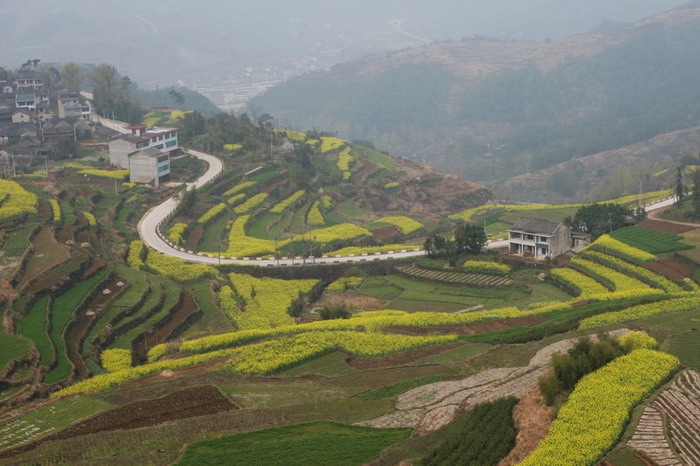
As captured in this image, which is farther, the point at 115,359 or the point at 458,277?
the point at 458,277

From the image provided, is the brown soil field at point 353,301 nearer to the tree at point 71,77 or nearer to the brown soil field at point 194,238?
the brown soil field at point 194,238

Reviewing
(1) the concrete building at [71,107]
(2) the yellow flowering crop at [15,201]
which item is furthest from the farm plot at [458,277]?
(1) the concrete building at [71,107]

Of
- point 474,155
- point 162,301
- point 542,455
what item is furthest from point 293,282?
point 474,155

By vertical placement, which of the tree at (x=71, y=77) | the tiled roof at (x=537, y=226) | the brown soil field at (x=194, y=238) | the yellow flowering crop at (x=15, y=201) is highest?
the tree at (x=71, y=77)

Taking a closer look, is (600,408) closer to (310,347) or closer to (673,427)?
(673,427)

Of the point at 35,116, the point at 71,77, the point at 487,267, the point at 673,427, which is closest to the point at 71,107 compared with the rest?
the point at 35,116

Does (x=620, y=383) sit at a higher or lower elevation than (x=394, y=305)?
higher

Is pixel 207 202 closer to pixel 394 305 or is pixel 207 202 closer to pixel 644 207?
pixel 394 305
